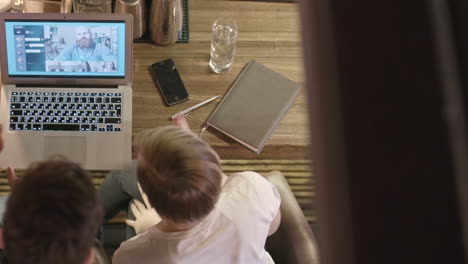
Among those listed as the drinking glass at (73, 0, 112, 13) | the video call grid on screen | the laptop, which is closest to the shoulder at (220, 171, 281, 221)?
the laptop

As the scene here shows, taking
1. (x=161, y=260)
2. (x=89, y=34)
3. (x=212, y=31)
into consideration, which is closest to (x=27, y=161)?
(x=89, y=34)

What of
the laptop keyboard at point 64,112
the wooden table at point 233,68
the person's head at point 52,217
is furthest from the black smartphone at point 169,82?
the person's head at point 52,217

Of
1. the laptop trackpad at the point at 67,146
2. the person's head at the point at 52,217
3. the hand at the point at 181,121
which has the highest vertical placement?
the person's head at the point at 52,217

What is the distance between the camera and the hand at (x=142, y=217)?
1487mm

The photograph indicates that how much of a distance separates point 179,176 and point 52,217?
287 mm

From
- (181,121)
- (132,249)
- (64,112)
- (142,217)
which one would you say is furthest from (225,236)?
(64,112)

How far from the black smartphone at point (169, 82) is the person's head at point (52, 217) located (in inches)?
21.4

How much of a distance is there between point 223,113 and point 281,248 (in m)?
0.41

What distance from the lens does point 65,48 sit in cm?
132

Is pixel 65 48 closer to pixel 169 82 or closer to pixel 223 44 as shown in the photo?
pixel 169 82

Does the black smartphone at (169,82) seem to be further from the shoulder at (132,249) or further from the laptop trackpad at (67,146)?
the shoulder at (132,249)

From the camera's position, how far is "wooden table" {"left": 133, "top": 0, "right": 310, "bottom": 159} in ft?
4.47

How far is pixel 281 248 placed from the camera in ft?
4.35

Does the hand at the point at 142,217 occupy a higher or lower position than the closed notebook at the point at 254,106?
lower
